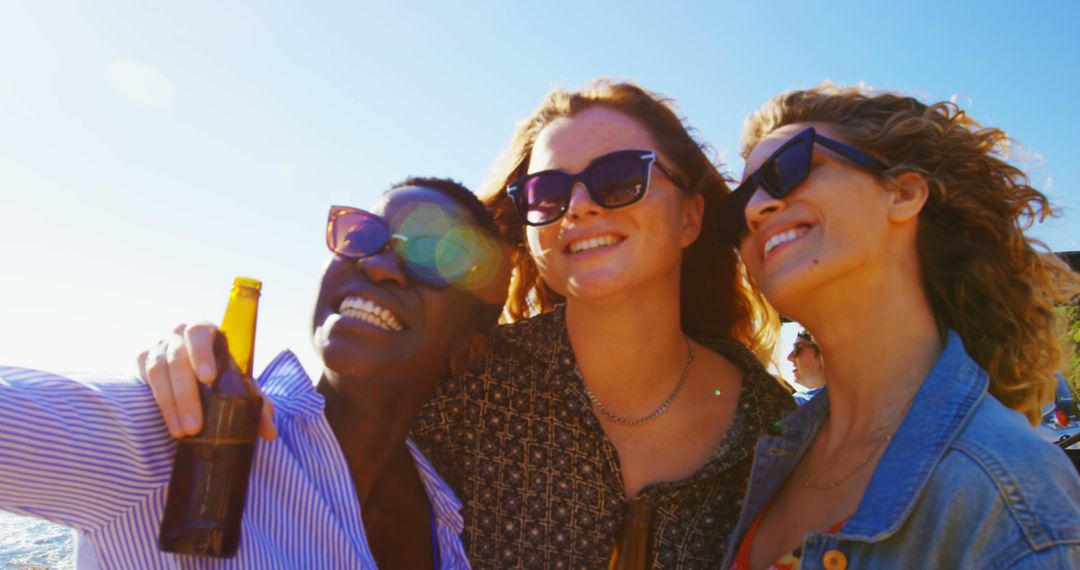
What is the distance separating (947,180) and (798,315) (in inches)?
26.5

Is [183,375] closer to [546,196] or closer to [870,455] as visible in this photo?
[546,196]

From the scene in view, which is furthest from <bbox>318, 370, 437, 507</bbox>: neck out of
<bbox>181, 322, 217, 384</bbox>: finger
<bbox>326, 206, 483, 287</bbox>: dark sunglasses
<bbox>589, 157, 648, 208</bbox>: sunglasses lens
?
<bbox>589, 157, 648, 208</bbox>: sunglasses lens

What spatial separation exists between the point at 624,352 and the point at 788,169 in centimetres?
116

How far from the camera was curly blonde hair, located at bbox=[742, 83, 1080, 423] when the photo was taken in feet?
8.04

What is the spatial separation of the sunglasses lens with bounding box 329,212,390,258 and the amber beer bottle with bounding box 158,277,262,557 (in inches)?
33.8

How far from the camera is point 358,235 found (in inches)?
109

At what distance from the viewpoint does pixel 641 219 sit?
126 inches

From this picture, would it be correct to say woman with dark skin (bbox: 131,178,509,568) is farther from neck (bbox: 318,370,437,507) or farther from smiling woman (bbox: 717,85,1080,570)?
smiling woman (bbox: 717,85,1080,570)

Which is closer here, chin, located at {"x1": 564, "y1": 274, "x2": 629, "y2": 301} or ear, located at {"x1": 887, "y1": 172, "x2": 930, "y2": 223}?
ear, located at {"x1": 887, "y1": 172, "x2": 930, "y2": 223}

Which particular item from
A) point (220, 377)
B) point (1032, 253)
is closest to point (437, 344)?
point (220, 377)

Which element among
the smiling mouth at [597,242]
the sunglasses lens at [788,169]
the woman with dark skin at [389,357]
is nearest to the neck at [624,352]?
the smiling mouth at [597,242]

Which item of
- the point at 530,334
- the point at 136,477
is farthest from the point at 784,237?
the point at 136,477

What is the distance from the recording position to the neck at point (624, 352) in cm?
330

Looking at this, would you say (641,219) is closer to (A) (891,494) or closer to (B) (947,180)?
(B) (947,180)
